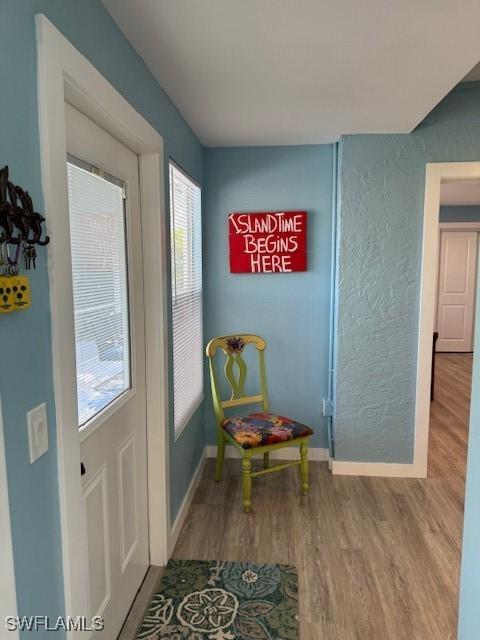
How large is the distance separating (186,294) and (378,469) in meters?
1.76

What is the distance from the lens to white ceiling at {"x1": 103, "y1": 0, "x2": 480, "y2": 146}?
4.50ft

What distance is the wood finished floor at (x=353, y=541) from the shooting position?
176 centimetres

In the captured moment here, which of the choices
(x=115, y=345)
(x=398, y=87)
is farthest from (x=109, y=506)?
(x=398, y=87)

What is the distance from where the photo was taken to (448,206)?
6703 millimetres

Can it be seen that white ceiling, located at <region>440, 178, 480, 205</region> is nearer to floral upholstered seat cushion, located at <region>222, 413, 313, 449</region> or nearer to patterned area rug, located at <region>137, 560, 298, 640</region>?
floral upholstered seat cushion, located at <region>222, 413, 313, 449</region>

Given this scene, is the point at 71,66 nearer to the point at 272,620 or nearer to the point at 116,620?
the point at 116,620

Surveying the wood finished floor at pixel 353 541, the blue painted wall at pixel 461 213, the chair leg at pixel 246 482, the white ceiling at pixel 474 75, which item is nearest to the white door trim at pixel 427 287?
the wood finished floor at pixel 353 541

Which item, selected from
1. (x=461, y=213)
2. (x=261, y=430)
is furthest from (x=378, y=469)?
(x=461, y=213)

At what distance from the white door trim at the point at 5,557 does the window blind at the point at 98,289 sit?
1.57 ft

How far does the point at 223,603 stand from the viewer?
6.00ft

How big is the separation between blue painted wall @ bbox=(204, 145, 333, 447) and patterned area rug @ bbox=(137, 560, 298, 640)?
50.1 inches

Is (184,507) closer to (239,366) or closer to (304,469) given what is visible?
(304,469)

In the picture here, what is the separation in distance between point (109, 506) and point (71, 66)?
144 cm

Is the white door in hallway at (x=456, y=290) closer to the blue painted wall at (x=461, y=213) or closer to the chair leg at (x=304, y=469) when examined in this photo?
the blue painted wall at (x=461, y=213)
